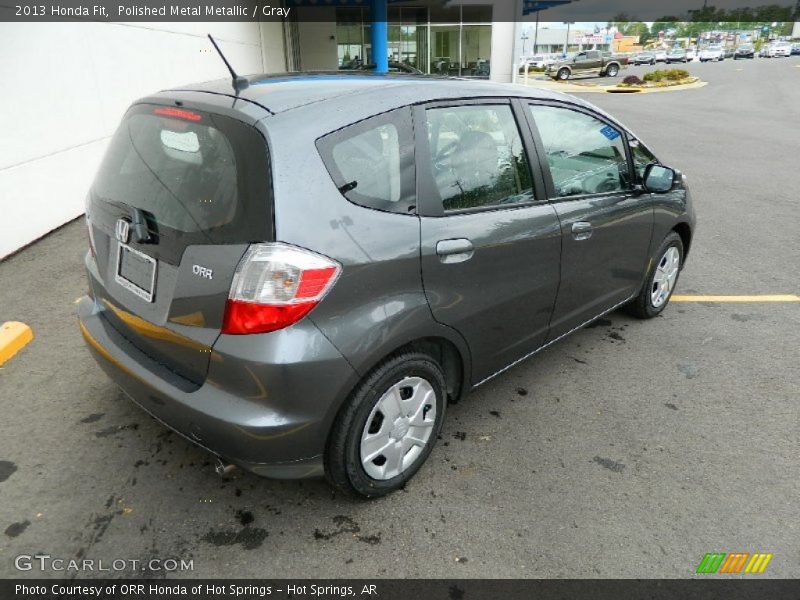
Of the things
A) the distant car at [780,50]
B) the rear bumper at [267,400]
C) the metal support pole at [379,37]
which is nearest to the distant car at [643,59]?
the distant car at [780,50]

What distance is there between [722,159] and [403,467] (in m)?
10.9

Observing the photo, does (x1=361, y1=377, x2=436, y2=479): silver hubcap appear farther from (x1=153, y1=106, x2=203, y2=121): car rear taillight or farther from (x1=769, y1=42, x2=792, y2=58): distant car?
(x1=769, y1=42, x2=792, y2=58): distant car

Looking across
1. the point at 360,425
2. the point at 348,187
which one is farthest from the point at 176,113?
the point at 360,425

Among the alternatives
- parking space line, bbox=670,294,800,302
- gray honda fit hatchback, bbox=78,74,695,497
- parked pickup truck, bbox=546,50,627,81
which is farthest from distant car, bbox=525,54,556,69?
gray honda fit hatchback, bbox=78,74,695,497

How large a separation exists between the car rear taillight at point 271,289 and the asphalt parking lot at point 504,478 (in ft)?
3.00

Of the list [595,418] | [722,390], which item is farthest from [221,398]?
[722,390]

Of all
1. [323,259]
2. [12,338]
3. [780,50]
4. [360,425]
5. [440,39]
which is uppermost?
[440,39]

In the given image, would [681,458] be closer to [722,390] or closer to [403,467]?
[722,390]

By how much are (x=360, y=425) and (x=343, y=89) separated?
136 cm

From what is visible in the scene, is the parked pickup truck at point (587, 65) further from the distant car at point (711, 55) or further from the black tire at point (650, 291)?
the black tire at point (650, 291)

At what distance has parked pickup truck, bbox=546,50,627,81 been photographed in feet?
130

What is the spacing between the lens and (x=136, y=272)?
2.34 m

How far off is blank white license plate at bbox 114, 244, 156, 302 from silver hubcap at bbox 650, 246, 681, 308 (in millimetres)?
3341

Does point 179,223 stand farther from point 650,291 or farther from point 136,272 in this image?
point 650,291
